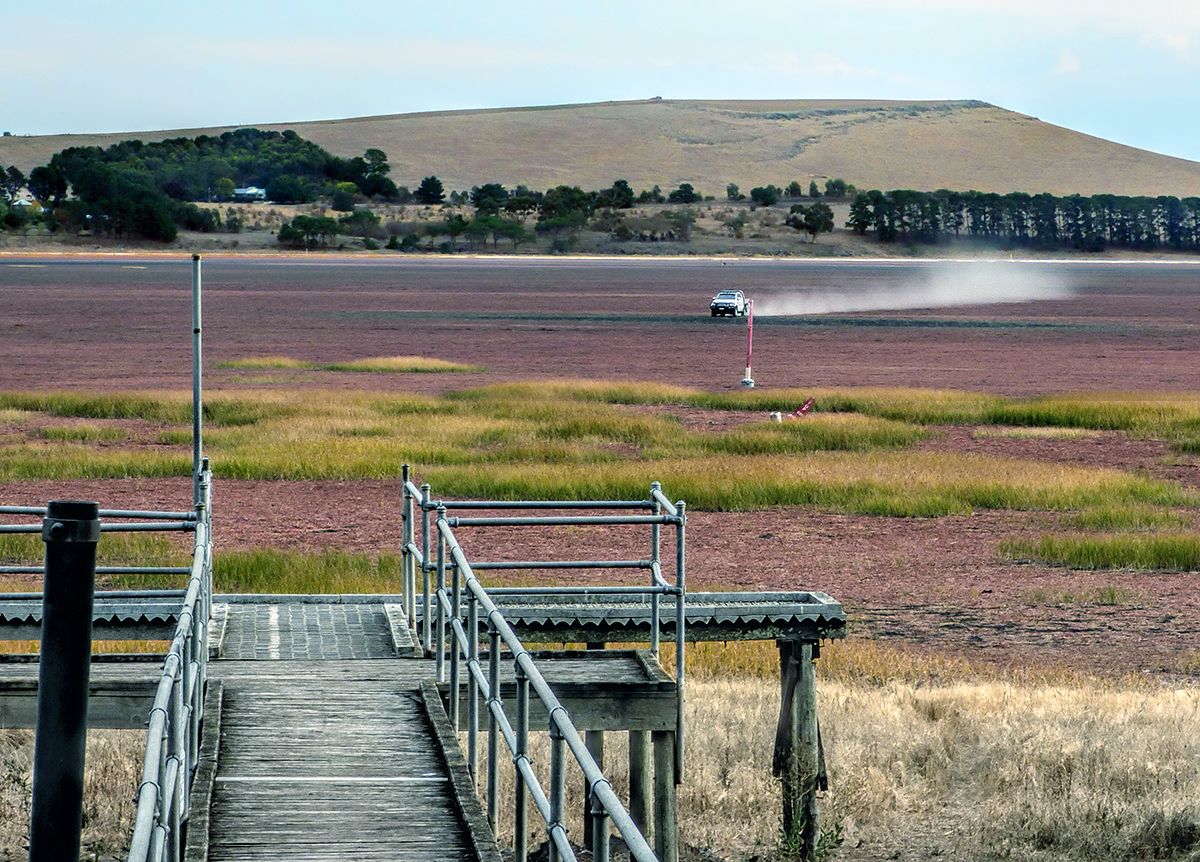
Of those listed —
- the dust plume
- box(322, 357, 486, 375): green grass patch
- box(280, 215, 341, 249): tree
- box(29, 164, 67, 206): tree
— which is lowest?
box(322, 357, 486, 375): green grass patch

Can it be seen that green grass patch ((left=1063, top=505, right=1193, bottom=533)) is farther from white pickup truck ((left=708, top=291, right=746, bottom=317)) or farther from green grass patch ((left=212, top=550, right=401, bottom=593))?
white pickup truck ((left=708, top=291, right=746, bottom=317))

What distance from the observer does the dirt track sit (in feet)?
59.3

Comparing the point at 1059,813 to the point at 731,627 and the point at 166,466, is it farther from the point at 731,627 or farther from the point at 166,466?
the point at 166,466

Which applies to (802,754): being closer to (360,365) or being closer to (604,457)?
(604,457)

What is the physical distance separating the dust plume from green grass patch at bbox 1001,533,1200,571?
186ft

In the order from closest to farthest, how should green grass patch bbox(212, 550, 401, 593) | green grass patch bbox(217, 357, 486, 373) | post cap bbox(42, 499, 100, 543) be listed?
post cap bbox(42, 499, 100, 543) < green grass patch bbox(212, 550, 401, 593) < green grass patch bbox(217, 357, 486, 373)

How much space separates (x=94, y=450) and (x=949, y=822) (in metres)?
20.1

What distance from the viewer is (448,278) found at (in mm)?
120250

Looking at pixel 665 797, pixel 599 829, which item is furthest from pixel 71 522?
pixel 665 797

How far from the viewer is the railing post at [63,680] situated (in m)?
4.01

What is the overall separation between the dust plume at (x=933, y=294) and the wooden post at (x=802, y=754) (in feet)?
219

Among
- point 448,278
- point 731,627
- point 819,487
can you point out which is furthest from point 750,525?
Answer: point 448,278

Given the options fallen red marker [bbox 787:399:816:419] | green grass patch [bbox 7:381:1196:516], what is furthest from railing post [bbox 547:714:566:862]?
fallen red marker [bbox 787:399:816:419]

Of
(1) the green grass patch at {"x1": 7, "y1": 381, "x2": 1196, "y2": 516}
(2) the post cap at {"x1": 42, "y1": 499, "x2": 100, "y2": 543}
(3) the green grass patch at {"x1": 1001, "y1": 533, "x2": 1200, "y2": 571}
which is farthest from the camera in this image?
(1) the green grass patch at {"x1": 7, "y1": 381, "x2": 1196, "y2": 516}
